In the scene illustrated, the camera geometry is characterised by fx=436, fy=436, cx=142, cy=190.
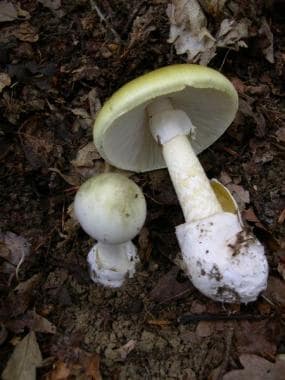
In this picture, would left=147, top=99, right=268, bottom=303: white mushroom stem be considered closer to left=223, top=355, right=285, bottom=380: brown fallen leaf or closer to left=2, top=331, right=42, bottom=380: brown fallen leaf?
left=223, top=355, right=285, bottom=380: brown fallen leaf

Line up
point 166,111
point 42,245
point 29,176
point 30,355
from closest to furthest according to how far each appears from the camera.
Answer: point 30,355, point 166,111, point 42,245, point 29,176

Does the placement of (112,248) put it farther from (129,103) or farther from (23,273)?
(129,103)

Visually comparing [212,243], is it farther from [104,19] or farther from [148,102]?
[104,19]

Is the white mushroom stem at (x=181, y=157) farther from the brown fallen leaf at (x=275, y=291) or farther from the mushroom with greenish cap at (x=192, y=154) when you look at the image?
the brown fallen leaf at (x=275, y=291)

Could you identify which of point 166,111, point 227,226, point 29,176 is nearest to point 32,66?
point 29,176

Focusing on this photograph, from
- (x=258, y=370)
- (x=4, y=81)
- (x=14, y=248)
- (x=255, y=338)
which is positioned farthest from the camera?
(x=4, y=81)

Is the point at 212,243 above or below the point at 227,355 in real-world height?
above

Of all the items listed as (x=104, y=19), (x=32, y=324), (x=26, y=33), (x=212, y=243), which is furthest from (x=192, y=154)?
(x=26, y=33)
